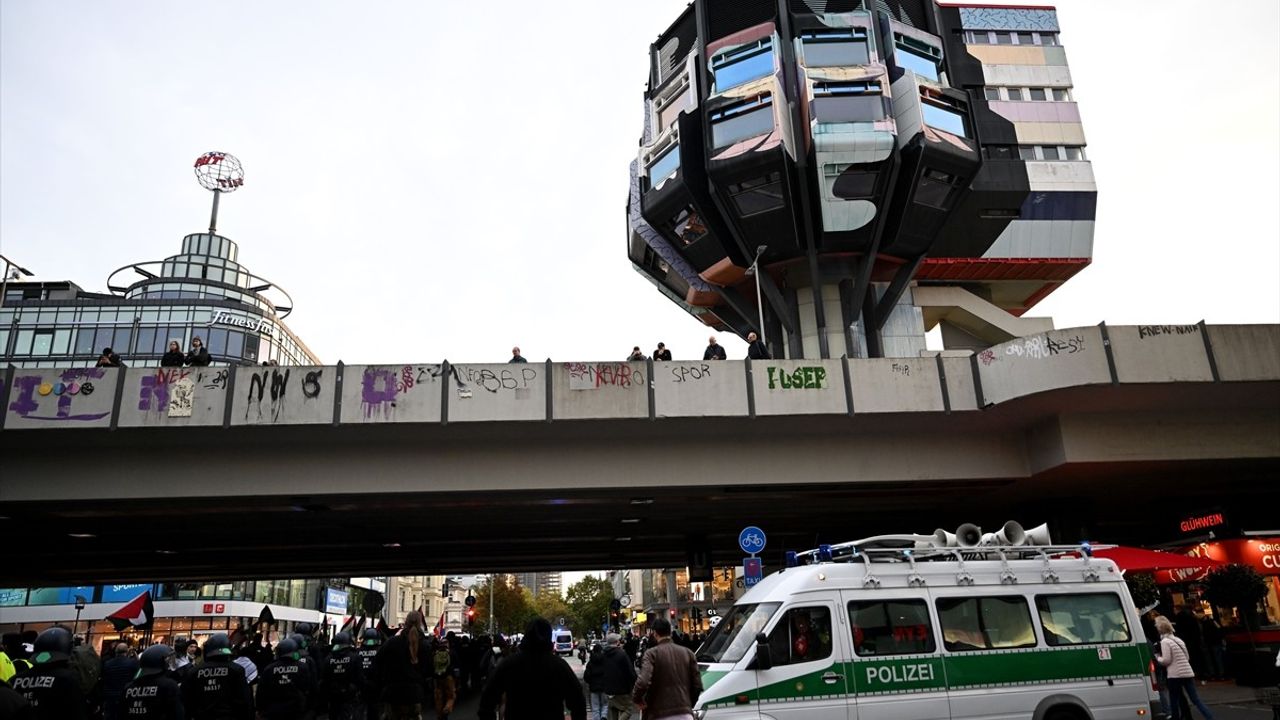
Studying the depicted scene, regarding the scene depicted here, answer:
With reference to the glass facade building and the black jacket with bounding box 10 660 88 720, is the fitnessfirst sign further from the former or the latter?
the black jacket with bounding box 10 660 88 720

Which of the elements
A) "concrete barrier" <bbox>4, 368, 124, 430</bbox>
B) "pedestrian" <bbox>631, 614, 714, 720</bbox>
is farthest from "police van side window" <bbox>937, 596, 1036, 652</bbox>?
"concrete barrier" <bbox>4, 368, 124, 430</bbox>

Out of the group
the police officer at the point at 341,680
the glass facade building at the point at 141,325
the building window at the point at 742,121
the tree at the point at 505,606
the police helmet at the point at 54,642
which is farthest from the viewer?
the tree at the point at 505,606

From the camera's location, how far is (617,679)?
13.0 meters

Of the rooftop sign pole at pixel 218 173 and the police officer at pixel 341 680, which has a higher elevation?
the rooftop sign pole at pixel 218 173

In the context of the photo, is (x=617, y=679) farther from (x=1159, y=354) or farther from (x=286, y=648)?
(x=1159, y=354)

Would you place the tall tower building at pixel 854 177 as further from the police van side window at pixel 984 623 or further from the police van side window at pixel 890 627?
the police van side window at pixel 890 627

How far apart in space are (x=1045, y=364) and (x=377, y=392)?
14.0m

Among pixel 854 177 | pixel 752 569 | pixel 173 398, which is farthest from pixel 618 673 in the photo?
pixel 854 177

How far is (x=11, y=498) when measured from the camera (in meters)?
17.1

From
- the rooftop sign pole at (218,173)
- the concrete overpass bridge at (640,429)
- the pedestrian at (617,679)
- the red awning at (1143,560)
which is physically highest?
the rooftop sign pole at (218,173)

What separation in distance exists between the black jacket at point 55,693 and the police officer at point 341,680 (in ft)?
23.5

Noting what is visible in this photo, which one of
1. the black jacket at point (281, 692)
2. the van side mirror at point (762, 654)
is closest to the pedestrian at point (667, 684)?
the van side mirror at point (762, 654)

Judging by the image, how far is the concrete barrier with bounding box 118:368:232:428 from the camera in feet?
53.2

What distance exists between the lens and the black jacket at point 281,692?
28.3ft
